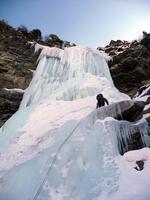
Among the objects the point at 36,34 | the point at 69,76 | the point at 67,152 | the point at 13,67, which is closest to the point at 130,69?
the point at 69,76

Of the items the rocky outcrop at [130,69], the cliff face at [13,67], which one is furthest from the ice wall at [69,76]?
the rocky outcrop at [130,69]

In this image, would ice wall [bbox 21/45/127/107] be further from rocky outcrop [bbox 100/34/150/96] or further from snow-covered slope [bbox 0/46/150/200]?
rocky outcrop [bbox 100/34/150/96]

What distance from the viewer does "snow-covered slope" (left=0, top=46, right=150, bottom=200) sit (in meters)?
7.84

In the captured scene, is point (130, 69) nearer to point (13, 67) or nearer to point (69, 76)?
point (69, 76)

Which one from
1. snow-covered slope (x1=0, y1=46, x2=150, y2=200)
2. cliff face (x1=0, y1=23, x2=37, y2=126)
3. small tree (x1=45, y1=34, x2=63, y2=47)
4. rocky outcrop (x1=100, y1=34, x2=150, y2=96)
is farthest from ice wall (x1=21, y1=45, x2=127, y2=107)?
small tree (x1=45, y1=34, x2=63, y2=47)

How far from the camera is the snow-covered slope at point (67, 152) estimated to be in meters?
7.84

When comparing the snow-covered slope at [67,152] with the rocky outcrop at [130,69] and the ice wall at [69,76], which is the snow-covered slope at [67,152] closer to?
the ice wall at [69,76]

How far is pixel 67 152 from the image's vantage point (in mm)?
9016

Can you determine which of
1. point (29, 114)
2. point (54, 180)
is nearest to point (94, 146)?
point (54, 180)

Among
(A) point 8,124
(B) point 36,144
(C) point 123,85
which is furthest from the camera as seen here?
(C) point 123,85

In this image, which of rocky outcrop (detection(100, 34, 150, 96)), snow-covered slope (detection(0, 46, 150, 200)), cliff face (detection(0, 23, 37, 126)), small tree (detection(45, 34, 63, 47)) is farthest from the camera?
small tree (detection(45, 34, 63, 47))

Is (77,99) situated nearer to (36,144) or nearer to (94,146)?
(36,144)

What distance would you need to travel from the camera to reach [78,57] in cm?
1633

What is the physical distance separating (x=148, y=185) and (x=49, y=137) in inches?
148
